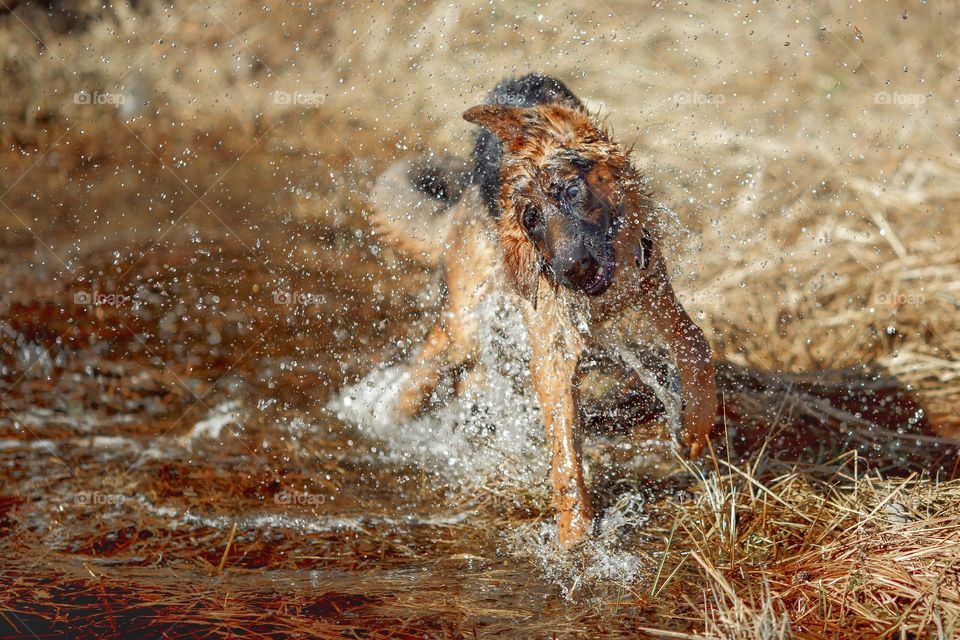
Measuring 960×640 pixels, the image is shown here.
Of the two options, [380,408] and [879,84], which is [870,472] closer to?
[380,408]

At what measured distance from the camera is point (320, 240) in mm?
6473

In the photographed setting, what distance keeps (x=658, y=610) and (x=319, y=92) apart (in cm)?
645

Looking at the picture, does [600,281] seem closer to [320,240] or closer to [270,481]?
[270,481]

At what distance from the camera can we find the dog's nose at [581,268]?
2900 millimetres

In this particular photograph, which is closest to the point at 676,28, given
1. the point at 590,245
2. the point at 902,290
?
the point at 902,290

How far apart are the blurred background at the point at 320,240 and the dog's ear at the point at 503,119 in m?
0.53

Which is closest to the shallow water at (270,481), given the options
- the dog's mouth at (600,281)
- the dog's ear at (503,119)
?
the dog's mouth at (600,281)

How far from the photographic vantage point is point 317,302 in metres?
5.52
